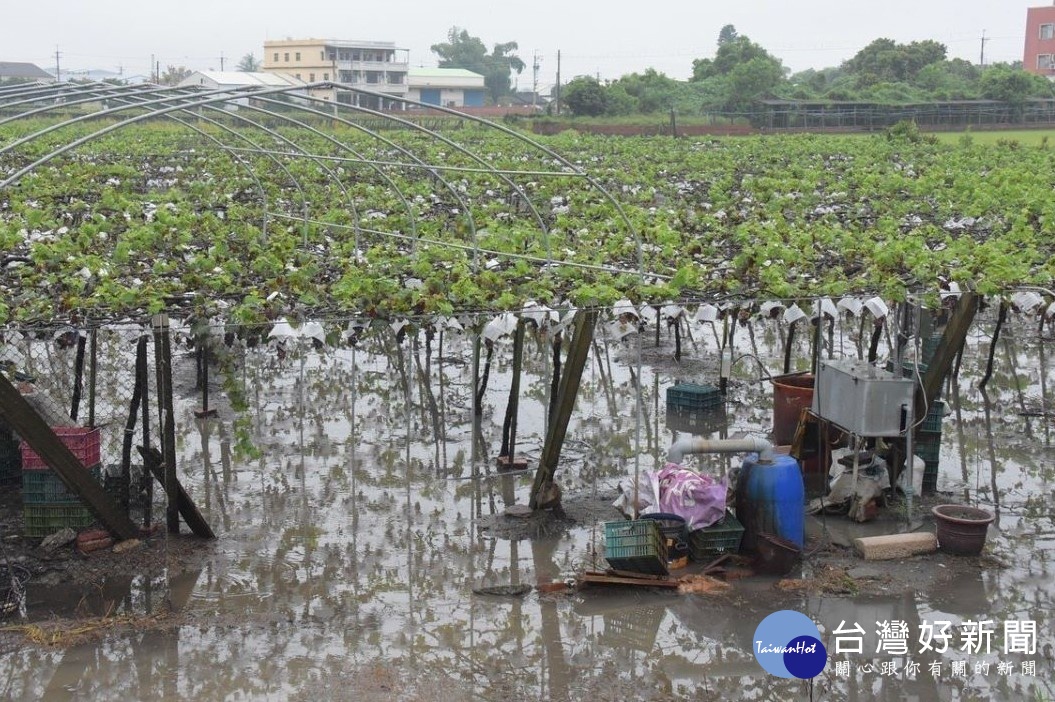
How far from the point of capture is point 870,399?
9.35 meters

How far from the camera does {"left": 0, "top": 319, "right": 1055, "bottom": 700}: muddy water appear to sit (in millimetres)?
7047

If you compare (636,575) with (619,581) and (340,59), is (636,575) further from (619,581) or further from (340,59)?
(340,59)

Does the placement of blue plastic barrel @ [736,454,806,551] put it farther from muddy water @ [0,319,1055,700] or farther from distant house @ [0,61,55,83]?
distant house @ [0,61,55,83]

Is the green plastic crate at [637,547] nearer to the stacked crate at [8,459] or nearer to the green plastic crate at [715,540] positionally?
the green plastic crate at [715,540]

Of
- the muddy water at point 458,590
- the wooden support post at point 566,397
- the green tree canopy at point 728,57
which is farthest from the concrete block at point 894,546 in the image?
the green tree canopy at point 728,57

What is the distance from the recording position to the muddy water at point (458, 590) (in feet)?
23.1

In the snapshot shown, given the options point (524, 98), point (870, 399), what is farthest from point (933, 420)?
point (524, 98)

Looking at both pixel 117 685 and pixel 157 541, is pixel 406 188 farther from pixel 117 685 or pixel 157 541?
pixel 117 685

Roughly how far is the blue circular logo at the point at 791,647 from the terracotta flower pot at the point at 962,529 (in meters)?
4.99

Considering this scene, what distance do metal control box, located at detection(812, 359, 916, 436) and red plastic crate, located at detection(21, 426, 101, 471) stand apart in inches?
242

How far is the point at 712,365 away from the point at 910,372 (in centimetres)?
527

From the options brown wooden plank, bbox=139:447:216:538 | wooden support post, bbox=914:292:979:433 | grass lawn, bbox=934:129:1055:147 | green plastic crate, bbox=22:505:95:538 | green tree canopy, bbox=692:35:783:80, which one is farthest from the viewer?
green tree canopy, bbox=692:35:783:80

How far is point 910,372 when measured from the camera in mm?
10633

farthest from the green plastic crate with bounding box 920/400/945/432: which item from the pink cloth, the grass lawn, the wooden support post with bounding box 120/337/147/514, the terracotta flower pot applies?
the grass lawn
